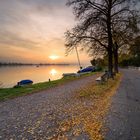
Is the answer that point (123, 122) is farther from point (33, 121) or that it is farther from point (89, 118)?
point (33, 121)

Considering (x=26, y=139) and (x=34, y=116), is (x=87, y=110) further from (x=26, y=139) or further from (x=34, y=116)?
(x=26, y=139)

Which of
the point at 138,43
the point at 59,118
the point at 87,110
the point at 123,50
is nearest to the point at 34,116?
the point at 59,118

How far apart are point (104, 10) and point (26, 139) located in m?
22.3

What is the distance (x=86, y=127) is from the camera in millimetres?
8766

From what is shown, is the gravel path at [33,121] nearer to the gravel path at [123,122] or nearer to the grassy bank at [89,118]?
the grassy bank at [89,118]

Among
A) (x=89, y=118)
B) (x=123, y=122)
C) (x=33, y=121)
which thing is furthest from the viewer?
(x=89, y=118)

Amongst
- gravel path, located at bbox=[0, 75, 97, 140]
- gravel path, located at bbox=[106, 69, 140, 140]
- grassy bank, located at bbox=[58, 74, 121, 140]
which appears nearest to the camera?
gravel path, located at bbox=[106, 69, 140, 140]

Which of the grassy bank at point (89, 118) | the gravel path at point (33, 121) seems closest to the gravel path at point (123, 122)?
the grassy bank at point (89, 118)

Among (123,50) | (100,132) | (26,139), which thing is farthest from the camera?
(123,50)

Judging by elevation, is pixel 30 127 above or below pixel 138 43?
below

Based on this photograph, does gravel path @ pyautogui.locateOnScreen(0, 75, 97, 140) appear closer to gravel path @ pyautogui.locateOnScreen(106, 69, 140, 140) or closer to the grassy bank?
the grassy bank

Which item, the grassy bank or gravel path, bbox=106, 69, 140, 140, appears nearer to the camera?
gravel path, bbox=106, 69, 140, 140

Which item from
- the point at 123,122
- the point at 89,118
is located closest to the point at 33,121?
the point at 89,118

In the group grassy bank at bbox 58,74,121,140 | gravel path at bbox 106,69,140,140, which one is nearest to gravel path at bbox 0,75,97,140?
grassy bank at bbox 58,74,121,140
